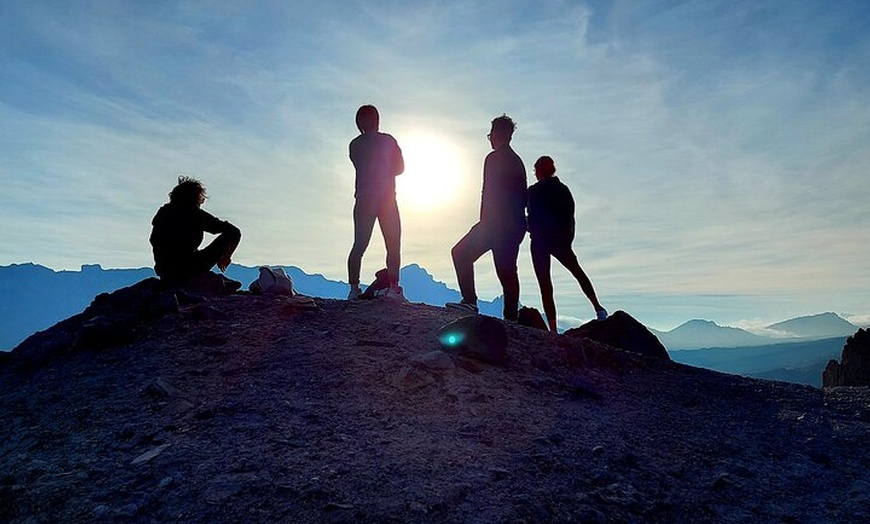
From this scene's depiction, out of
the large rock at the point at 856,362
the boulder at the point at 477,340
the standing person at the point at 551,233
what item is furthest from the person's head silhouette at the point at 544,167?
the large rock at the point at 856,362

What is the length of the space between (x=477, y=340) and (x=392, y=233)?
3.23 m

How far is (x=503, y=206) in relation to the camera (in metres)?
8.95

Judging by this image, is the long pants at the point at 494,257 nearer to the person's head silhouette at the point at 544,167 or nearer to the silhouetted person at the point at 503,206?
the silhouetted person at the point at 503,206

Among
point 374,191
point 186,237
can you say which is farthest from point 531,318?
point 186,237

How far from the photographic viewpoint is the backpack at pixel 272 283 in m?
9.52

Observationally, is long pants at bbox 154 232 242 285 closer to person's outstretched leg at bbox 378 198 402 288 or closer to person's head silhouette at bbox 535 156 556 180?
person's outstretched leg at bbox 378 198 402 288

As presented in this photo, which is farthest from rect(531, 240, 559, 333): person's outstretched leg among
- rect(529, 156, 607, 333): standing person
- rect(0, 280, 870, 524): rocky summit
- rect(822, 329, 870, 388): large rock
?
rect(822, 329, 870, 388): large rock

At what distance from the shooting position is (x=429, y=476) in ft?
12.7

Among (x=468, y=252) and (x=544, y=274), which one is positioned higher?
(x=468, y=252)

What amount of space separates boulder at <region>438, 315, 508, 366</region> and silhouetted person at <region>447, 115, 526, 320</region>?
2.25 meters

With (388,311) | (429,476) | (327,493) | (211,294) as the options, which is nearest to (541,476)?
(429,476)

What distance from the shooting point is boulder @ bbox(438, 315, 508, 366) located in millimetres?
6520

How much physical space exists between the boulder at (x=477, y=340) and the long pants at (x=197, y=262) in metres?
4.49

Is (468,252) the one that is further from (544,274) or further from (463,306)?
(544,274)
